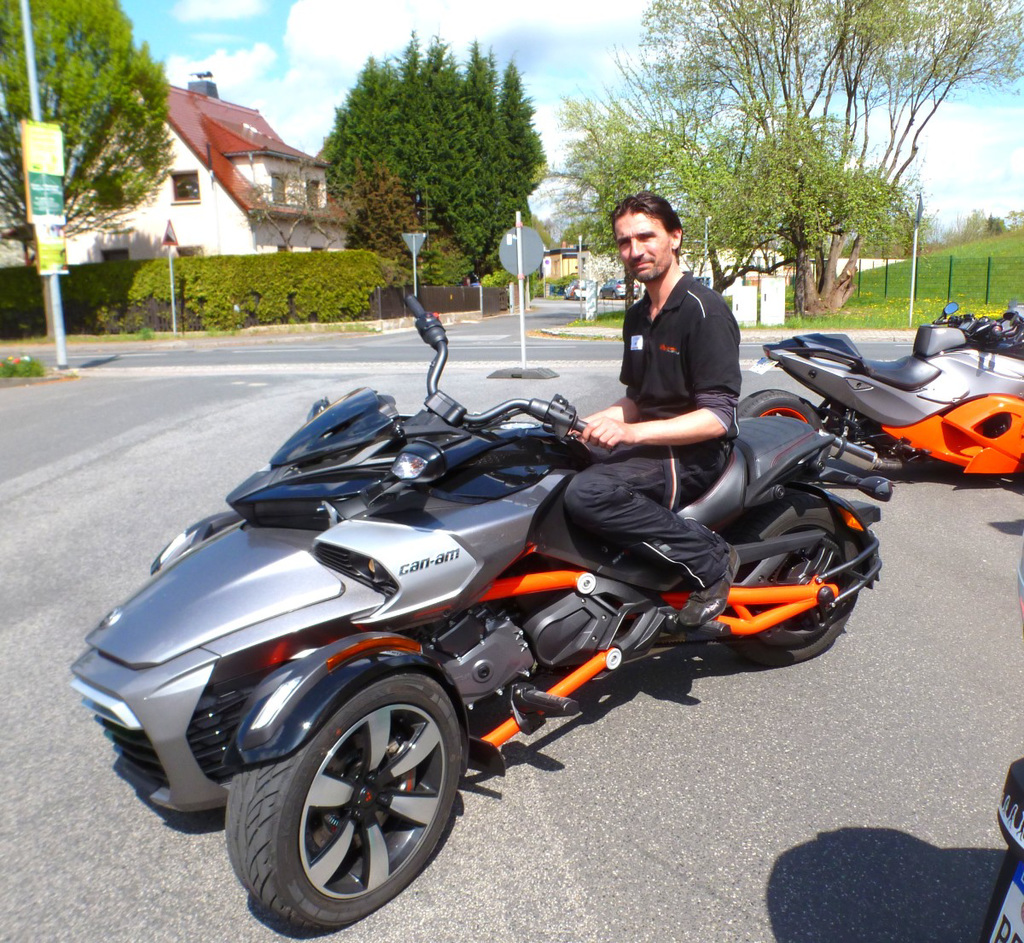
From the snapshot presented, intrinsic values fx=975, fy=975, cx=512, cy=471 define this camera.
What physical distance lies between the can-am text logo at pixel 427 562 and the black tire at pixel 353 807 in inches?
11.3

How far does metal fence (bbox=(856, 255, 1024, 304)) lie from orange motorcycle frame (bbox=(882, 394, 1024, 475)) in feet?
107

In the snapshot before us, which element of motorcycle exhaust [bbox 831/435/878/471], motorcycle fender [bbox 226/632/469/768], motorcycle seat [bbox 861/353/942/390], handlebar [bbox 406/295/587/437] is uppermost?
handlebar [bbox 406/295/587/437]

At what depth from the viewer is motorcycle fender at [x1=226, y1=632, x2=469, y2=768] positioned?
2350 millimetres

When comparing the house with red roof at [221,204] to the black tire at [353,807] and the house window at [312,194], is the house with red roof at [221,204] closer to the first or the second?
the house window at [312,194]

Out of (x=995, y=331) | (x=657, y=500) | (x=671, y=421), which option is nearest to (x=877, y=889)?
(x=657, y=500)

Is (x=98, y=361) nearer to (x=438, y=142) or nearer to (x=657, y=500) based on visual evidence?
(x=657, y=500)

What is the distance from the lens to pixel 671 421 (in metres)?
3.25

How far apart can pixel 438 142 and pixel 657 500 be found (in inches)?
2019

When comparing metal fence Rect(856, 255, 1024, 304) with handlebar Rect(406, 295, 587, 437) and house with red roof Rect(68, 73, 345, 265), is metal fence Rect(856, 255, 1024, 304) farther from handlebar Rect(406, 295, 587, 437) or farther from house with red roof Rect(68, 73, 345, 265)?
handlebar Rect(406, 295, 587, 437)

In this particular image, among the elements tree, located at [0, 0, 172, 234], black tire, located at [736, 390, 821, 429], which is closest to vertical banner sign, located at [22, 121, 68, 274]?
tree, located at [0, 0, 172, 234]

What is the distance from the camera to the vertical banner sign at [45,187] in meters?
17.2

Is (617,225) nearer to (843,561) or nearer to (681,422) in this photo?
(681,422)

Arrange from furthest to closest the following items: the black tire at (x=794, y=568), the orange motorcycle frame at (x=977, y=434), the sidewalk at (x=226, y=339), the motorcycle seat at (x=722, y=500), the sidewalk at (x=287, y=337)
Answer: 1. the sidewalk at (x=226, y=339)
2. the sidewalk at (x=287, y=337)
3. the orange motorcycle frame at (x=977, y=434)
4. the black tire at (x=794, y=568)
5. the motorcycle seat at (x=722, y=500)

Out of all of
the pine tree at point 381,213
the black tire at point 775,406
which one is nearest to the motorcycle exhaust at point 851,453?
the black tire at point 775,406
